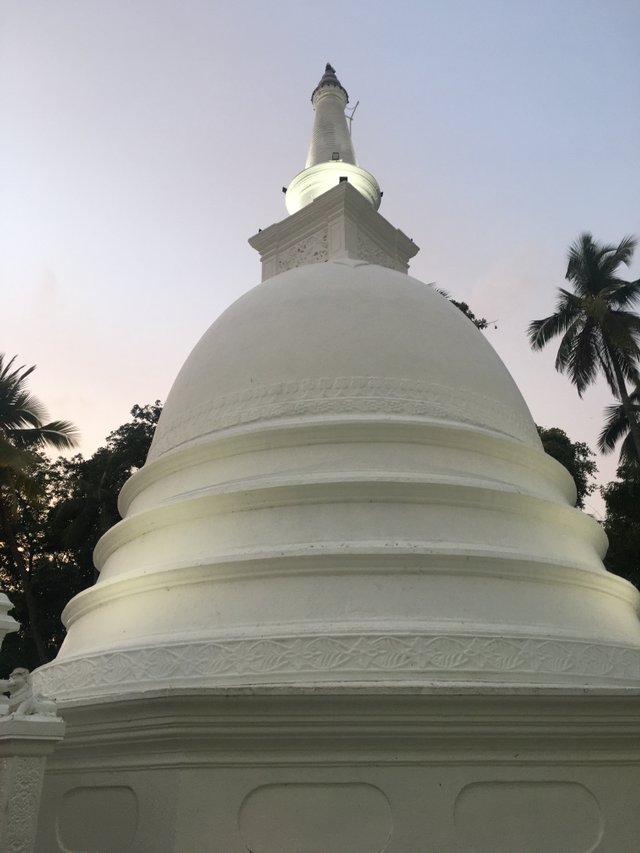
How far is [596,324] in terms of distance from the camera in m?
21.1

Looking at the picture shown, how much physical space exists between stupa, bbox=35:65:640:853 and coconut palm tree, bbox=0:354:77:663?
9075mm

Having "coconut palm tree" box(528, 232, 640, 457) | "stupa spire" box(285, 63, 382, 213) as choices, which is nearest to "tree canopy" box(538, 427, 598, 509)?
"coconut palm tree" box(528, 232, 640, 457)

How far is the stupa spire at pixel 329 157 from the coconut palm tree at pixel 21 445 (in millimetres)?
8821

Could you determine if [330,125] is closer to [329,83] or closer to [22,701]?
[329,83]

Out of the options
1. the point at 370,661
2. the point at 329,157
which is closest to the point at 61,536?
the point at 329,157

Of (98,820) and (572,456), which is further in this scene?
(572,456)

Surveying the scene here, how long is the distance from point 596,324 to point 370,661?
18276mm

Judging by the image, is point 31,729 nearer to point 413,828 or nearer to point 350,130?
point 413,828

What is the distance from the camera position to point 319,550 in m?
6.13

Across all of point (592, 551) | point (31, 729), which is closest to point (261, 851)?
point (31, 729)

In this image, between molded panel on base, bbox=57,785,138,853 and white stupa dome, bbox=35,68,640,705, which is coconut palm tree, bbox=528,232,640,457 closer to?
white stupa dome, bbox=35,68,640,705

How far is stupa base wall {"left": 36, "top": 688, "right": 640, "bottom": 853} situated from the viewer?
4.86 metres

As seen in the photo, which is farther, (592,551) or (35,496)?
(35,496)

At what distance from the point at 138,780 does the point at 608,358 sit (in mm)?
19087
